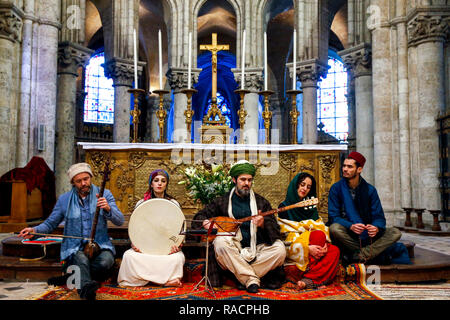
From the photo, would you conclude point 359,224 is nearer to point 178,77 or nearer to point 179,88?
point 179,88

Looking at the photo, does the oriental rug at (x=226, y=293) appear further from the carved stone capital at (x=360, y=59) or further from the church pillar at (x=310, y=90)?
the church pillar at (x=310, y=90)

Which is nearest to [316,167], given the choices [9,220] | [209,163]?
[209,163]

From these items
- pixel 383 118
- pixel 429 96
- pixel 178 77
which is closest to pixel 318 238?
pixel 429 96

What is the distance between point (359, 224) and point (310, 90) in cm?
1114

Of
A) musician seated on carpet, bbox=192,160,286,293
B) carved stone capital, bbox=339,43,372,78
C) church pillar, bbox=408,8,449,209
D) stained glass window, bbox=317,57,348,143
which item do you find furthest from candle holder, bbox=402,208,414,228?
stained glass window, bbox=317,57,348,143

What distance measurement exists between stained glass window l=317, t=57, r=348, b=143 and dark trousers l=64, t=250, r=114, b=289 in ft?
60.5

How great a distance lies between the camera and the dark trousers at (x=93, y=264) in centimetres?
383

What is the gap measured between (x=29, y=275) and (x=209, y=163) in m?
3.18

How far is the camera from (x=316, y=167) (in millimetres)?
6980

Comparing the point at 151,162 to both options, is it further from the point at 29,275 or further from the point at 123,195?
the point at 29,275

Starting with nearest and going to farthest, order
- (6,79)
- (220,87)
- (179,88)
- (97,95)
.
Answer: (6,79) < (179,88) < (97,95) < (220,87)

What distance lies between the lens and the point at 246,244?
4.29 meters

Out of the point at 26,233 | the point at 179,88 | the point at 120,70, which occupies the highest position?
the point at 120,70
